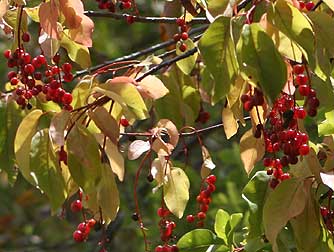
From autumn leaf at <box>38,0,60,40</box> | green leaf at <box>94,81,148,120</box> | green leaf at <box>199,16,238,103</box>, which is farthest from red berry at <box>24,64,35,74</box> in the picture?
green leaf at <box>199,16,238,103</box>

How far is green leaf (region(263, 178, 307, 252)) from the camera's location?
1479mm

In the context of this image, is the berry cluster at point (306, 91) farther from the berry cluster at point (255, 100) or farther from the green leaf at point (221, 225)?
the green leaf at point (221, 225)

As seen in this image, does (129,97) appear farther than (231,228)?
No

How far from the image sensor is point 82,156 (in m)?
1.47

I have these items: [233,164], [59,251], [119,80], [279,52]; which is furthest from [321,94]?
[59,251]

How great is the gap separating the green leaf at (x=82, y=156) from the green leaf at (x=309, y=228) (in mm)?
323

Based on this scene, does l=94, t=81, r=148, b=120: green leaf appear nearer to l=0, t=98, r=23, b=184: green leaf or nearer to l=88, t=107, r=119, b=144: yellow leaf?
l=88, t=107, r=119, b=144: yellow leaf

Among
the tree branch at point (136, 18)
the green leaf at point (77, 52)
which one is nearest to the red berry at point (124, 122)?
the green leaf at point (77, 52)

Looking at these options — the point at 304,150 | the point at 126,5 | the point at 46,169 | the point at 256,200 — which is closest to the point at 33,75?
the point at 126,5

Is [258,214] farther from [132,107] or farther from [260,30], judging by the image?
[260,30]

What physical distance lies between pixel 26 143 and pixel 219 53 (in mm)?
368

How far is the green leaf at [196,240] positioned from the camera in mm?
1749

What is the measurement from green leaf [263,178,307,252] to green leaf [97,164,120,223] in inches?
9.5

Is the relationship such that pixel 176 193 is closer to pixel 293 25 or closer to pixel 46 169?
pixel 46 169
